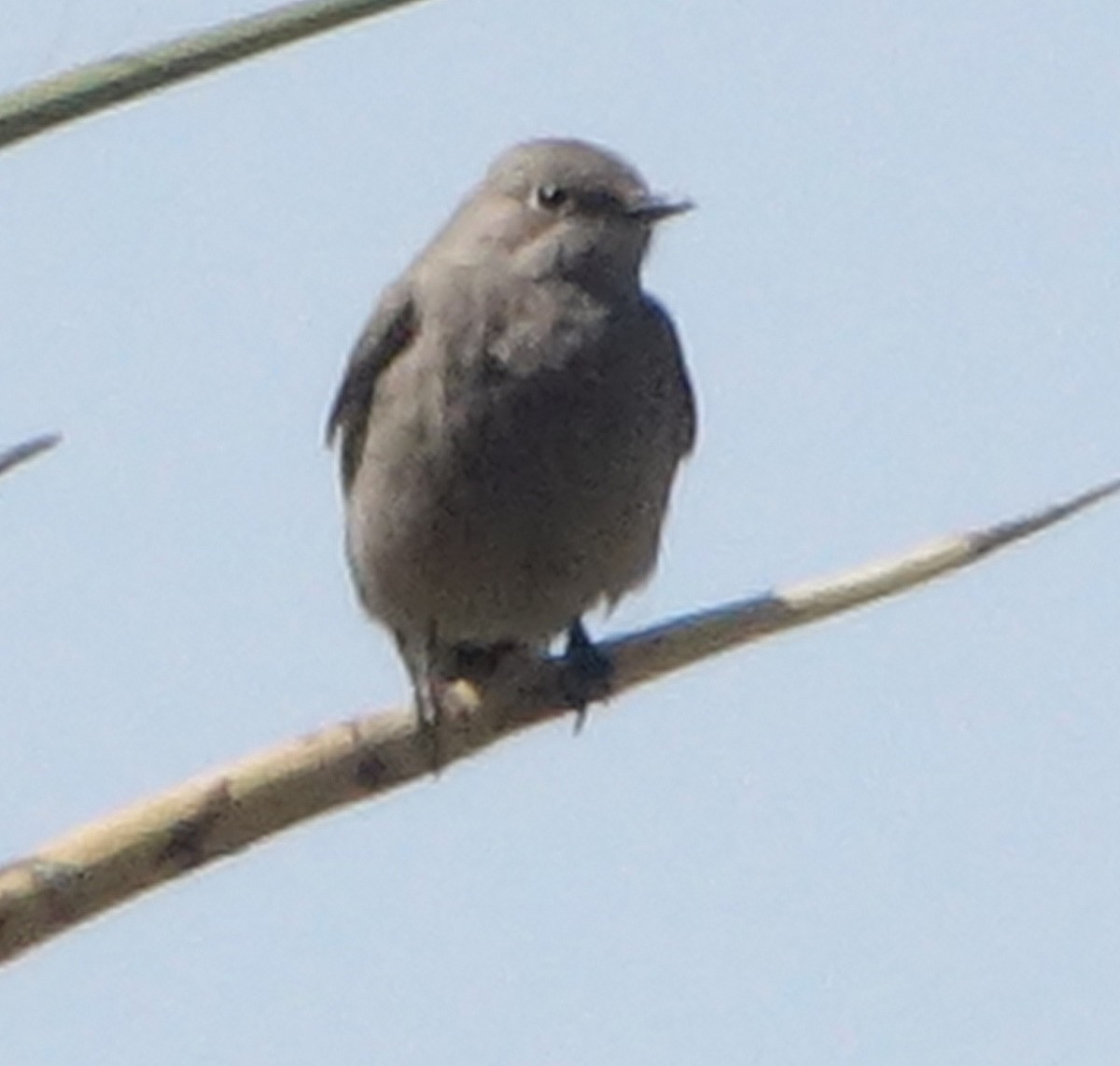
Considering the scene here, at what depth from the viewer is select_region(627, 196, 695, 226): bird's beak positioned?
22.1 feet

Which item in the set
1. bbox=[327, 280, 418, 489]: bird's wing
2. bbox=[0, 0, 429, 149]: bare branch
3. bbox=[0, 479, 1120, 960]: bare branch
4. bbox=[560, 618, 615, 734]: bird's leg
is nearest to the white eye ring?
bbox=[327, 280, 418, 489]: bird's wing

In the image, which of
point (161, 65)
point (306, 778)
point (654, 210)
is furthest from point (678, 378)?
point (161, 65)

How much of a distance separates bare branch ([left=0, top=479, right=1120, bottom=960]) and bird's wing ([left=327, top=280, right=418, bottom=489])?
185 inches

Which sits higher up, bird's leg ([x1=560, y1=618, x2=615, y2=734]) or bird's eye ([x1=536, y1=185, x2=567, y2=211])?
bird's eye ([x1=536, y1=185, x2=567, y2=211])

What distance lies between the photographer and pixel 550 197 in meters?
7.00

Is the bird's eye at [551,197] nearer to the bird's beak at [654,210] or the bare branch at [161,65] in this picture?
the bird's beak at [654,210]

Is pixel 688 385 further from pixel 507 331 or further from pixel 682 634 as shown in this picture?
pixel 682 634

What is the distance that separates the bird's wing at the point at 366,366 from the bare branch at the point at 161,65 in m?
5.63

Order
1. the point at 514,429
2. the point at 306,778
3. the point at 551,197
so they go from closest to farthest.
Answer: the point at 306,778 → the point at 514,429 → the point at 551,197

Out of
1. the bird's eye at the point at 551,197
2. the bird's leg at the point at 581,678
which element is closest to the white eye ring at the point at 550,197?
the bird's eye at the point at 551,197

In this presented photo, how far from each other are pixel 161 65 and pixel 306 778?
51 cm

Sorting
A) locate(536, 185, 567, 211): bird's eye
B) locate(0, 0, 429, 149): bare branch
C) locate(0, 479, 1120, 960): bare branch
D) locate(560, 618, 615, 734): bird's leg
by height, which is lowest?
locate(560, 618, 615, 734): bird's leg

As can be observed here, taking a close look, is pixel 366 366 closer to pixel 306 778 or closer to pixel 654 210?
pixel 654 210

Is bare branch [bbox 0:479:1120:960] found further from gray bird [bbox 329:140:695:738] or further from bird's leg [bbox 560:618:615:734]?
gray bird [bbox 329:140:695:738]
